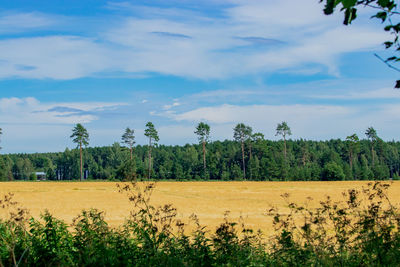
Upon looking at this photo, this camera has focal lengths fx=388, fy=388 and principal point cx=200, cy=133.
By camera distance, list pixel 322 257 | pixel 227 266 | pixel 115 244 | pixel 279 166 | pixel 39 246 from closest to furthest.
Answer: pixel 227 266, pixel 322 257, pixel 115 244, pixel 39 246, pixel 279 166

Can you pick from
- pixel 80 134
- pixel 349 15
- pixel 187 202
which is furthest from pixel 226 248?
pixel 80 134

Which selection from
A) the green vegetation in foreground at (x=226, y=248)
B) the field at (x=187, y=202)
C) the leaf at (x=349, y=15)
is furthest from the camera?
the field at (x=187, y=202)

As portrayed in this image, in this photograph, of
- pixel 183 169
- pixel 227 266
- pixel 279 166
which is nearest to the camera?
pixel 227 266

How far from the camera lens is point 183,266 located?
552 cm

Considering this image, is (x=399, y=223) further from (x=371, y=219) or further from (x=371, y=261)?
(x=371, y=261)

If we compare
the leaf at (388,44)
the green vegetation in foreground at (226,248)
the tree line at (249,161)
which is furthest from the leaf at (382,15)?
the tree line at (249,161)

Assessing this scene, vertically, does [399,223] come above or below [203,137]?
below

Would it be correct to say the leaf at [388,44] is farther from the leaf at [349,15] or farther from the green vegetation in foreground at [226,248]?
the green vegetation in foreground at [226,248]

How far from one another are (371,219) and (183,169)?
118860 mm

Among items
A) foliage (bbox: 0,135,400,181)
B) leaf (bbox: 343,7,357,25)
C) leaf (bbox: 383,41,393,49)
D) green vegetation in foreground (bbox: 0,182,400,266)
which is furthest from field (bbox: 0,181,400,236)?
foliage (bbox: 0,135,400,181)

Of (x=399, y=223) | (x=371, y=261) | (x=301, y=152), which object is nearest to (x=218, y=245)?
(x=371, y=261)

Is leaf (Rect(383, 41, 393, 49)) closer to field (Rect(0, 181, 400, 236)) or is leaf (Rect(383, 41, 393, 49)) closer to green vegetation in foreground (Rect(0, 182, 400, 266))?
green vegetation in foreground (Rect(0, 182, 400, 266))

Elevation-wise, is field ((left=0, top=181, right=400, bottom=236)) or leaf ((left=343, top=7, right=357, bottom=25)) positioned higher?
leaf ((left=343, top=7, right=357, bottom=25))

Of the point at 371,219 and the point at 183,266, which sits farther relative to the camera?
the point at 371,219
